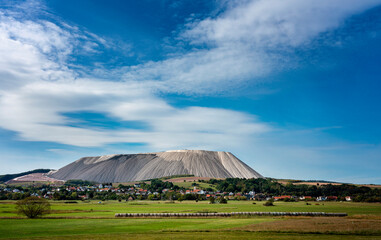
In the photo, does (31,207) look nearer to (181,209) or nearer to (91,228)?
(91,228)

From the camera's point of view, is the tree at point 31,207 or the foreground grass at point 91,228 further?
the tree at point 31,207

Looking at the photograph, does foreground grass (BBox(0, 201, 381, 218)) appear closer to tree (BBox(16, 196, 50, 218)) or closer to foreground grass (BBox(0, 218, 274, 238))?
tree (BBox(16, 196, 50, 218))

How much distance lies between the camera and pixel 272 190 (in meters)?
174

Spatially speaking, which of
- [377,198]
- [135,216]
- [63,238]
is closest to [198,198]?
[377,198]

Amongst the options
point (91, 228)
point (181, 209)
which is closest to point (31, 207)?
point (91, 228)

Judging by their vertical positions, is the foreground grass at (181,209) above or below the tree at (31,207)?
below

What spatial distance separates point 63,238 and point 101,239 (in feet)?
15.2

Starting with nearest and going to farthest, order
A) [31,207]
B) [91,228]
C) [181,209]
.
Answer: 1. [91,228]
2. [31,207]
3. [181,209]

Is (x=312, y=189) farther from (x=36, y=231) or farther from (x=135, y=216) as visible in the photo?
(x=36, y=231)

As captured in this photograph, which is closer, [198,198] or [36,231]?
[36,231]

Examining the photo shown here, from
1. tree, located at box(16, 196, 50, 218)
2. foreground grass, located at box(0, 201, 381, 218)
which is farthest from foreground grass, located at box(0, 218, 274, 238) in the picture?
foreground grass, located at box(0, 201, 381, 218)

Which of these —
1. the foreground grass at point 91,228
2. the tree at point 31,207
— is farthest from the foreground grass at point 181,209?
the foreground grass at point 91,228

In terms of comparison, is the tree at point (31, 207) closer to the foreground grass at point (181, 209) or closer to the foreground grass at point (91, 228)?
the foreground grass at point (181, 209)

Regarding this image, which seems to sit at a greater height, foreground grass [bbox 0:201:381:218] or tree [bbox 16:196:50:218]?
tree [bbox 16:196:50:218]
